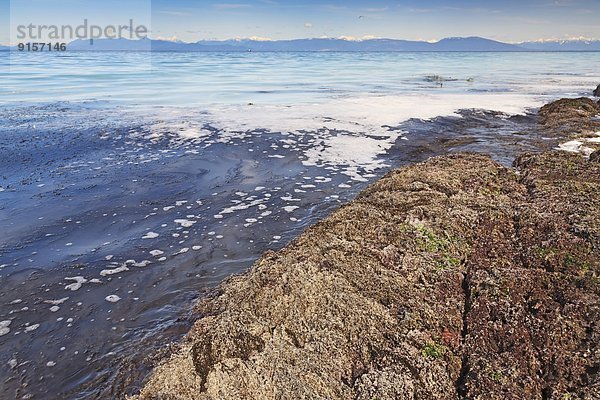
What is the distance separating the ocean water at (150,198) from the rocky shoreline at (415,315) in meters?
1.35

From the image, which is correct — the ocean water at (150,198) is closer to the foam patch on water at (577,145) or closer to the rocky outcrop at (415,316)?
the foam patch on water at (577,145)

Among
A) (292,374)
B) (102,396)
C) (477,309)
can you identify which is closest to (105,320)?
(102,396)

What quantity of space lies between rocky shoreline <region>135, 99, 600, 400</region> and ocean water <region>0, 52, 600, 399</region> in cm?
135

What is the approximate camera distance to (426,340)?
Result: 4.08 metres

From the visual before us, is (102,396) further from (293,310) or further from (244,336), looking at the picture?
(293,310)

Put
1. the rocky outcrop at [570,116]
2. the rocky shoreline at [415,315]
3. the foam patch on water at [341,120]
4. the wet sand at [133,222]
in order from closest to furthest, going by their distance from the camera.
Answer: the rocky shoreline at [415,315]
the wet sand at [133,222]
the foam patch on water at [341,120]
the rocky outcrop at [570,116]

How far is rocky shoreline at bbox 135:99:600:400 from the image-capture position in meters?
3.72

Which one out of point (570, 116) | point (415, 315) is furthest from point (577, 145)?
point (415, 315)

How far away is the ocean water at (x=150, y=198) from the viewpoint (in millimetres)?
5891

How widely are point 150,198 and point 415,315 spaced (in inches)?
352

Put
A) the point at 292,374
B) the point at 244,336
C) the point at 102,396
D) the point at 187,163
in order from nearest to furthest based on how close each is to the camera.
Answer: the point at 292,374
the point at 244,336
the point at 102,396
the point at 187,163

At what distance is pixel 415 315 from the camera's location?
171 inches

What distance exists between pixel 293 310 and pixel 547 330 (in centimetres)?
250

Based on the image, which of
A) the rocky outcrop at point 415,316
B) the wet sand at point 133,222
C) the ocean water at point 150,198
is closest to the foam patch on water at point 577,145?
the wet sand at point 133,222
